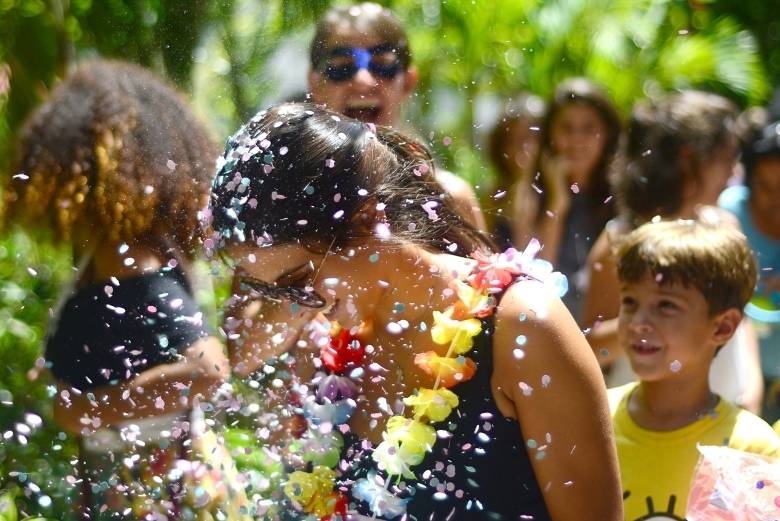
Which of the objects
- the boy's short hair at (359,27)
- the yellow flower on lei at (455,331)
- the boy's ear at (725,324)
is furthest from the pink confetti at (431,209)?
the boy's ear at (725,324)

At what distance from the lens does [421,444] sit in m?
1.53

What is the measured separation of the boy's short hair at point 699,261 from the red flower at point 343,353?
0.65 metres

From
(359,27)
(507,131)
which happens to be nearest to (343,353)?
(359,27)

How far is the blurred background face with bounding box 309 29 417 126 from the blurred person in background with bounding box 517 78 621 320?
0.91 m

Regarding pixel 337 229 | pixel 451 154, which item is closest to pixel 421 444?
pixel 337 229

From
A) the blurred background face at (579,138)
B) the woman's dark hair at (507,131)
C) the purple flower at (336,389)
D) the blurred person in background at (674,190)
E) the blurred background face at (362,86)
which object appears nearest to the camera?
the purple flower at (336,389)

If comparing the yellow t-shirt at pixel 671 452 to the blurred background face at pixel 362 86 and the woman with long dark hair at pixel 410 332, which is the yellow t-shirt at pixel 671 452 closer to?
the woman with long dark hair at pixel 410 332

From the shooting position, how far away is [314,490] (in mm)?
1626

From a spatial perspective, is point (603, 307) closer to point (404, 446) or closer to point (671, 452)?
point (671, 452)

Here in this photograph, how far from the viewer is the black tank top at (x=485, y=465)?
4.96ft

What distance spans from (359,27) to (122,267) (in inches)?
27.1

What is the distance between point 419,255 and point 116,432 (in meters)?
0.77

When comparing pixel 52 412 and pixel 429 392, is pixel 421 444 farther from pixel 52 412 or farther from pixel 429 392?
pixel 52 412

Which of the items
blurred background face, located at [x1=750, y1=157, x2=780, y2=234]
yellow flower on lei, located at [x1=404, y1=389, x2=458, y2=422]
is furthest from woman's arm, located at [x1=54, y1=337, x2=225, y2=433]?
blurred background face, located at [x1=750, y1=157, x2=780, y2=234]
